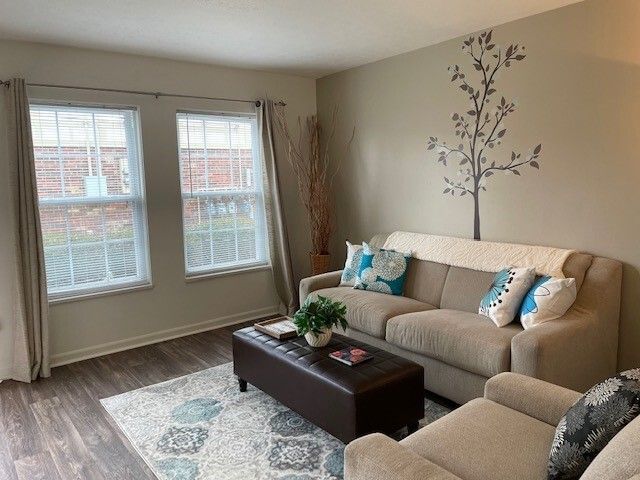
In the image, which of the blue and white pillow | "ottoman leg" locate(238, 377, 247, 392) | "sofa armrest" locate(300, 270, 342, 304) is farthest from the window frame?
the blue and white pillow

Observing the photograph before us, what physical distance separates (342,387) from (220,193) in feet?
9.03

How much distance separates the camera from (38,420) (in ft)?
9.42

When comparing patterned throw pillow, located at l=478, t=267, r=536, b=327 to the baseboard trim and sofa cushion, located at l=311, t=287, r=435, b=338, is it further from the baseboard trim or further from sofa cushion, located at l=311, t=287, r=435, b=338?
the baseboard trim

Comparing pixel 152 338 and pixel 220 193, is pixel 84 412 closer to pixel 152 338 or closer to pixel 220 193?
pixel 152 338

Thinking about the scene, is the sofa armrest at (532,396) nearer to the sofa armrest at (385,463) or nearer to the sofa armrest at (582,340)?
the sofa armrest at (582,340)

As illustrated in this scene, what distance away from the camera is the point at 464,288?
3395 millimetres

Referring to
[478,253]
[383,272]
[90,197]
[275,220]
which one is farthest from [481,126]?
[90,197]

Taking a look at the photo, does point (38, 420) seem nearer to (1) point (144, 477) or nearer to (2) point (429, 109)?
(1) point (144, 477)

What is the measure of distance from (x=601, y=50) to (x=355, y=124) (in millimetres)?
2222

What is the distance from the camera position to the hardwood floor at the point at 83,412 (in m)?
2.39

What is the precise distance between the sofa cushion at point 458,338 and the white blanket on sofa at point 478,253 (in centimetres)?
40

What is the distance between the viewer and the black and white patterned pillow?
138 centimetres

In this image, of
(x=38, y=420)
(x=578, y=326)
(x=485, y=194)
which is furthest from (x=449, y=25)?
(x=38, y=420)

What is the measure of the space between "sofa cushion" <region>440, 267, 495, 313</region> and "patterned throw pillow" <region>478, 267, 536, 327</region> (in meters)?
0.25
